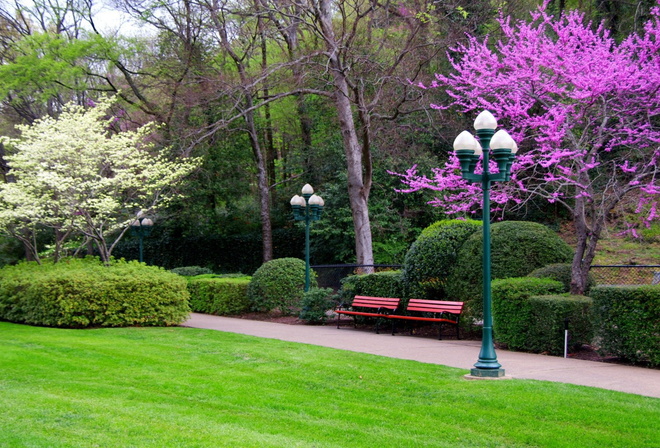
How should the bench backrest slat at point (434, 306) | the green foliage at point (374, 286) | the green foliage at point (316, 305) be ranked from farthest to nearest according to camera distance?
the green foliage at point (316, 305) → the green foliage at point (374, 286) → the bench backrest slat at point (434, 306)

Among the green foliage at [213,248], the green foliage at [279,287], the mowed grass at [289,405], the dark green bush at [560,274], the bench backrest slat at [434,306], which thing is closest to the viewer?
the mowed grass at [289,405]

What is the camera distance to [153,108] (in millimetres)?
29281

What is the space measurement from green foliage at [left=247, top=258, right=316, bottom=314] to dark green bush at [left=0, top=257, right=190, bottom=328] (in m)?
3.00

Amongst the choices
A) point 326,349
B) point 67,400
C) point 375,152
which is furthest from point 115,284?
point 375,152

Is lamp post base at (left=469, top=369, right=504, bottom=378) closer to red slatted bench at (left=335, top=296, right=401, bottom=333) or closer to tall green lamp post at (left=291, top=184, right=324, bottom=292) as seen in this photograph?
red slatted bench at (left=335, top=296, right=401, bottom=333)

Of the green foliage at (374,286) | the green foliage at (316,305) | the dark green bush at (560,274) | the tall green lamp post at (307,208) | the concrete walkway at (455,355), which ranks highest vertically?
the tall green lamp post at (307,208)

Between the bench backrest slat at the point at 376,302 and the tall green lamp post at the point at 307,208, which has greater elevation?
the tall green lamp post at the point at 307,208

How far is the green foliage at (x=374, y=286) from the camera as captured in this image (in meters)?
16.0

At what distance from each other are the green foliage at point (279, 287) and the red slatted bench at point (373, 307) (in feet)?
8.16

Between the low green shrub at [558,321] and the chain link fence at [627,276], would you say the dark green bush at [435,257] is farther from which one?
the chain link fence at [627,276]

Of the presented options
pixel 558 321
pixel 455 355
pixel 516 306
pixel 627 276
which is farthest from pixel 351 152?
pixel 558 321

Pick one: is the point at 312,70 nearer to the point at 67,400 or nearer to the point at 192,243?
the point at 192,243

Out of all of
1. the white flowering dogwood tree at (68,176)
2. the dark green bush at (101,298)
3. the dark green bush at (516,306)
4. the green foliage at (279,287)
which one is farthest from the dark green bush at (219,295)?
the dark green bush at (516,306)

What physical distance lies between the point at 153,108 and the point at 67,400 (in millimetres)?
23071
